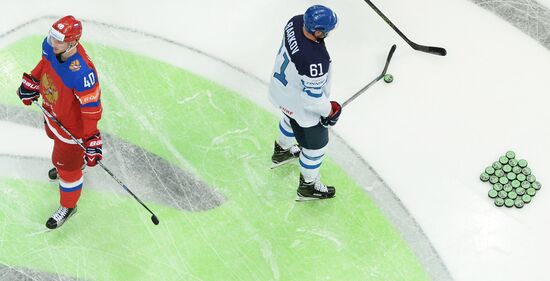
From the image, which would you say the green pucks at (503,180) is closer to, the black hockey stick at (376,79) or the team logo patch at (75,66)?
the black hockey stick at (376,79)

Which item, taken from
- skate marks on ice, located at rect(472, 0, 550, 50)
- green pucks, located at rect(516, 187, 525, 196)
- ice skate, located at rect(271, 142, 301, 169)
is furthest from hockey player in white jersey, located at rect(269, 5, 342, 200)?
skate marks on ice, located at rect(472, 0, 550, 50)

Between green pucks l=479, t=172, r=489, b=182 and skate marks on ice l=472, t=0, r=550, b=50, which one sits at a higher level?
skate marks on ice l=472, t=0, r=550, b=50

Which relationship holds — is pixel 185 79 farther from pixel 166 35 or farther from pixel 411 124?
pixel 411 124

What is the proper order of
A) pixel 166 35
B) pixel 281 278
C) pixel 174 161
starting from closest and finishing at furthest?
pixel 281 278
pixel 174 161
pixel 166 35

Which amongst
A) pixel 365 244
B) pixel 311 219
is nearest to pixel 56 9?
pixel 311 219

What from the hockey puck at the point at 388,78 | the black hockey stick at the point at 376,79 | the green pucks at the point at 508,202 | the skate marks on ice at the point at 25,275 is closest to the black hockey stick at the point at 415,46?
the black hockey stick at the point at 376,79

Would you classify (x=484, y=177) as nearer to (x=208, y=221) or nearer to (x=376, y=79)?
(x=376, y=79)

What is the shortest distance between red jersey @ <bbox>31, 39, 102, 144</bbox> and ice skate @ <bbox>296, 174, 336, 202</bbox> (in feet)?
4.19

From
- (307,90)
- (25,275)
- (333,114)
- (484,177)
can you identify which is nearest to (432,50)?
(484,177)

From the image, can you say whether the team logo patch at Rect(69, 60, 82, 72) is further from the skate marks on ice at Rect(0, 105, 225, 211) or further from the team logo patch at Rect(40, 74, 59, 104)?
the skate marks on ice at Rect(0, 105, 225, 211)

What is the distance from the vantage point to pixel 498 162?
15.5 ft

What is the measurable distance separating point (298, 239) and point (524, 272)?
4.07ft

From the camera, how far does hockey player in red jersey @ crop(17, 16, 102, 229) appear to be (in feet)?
11.5

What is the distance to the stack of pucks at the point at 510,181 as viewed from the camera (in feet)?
15.0
